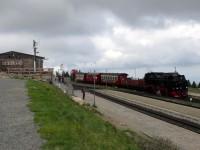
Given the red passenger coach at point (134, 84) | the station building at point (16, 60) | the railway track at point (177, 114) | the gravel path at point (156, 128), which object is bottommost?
the gravel path at point (156, 128)

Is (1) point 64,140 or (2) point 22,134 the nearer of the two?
(1) point 64,140

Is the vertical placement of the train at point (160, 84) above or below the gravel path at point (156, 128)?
above

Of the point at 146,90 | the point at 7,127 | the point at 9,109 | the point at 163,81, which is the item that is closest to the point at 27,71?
the point at 146,90

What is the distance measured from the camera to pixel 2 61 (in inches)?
4299

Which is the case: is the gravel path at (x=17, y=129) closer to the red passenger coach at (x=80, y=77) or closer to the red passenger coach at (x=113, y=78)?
the red passenger coach at (x=113, y=78)

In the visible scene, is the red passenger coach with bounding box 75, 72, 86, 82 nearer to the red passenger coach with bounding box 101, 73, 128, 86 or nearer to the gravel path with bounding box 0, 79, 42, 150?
the red passenger coach with bounding box 101, 73, 128, 86

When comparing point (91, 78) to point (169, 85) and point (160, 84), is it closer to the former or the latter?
point (160, 84)

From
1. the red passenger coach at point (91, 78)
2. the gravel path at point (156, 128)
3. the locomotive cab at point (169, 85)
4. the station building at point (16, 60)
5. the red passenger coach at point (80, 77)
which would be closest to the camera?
the gravel path at point (156, 128)

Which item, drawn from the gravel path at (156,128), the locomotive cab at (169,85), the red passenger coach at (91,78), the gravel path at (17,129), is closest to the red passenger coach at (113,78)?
the red passenger coach at (91,78)

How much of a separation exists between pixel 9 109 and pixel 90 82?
7028cm

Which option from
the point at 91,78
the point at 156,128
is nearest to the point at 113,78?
the point at 91,78

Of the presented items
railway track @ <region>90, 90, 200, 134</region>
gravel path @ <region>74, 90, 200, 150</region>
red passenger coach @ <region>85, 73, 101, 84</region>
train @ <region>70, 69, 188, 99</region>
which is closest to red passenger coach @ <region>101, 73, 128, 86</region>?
train @ <region>70, 69, 188, 99</region>

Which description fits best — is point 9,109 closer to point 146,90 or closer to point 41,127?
point 41,127

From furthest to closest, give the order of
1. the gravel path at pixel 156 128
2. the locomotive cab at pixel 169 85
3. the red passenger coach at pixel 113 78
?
the red passenger coach at pixel 113 78, the locomotive cab at pixel 169 85, the gravel path at pixel 156 128
